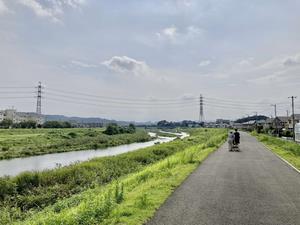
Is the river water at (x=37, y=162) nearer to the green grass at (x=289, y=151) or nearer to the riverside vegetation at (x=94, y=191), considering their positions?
the riverside vegetation at (x=94, y=191)

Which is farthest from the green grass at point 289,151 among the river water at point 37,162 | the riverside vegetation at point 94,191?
the river water at point 37,162

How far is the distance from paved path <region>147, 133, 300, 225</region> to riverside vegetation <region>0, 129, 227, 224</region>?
0.53 metres

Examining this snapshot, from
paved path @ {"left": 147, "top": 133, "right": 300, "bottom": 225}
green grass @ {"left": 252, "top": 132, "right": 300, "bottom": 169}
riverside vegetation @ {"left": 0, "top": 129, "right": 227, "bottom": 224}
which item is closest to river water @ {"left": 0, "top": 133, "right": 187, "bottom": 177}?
riverside vegetation @ {"left": 0, "top": 129, "right": 227, "bottom": 224}

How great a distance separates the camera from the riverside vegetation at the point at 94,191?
7.59 m

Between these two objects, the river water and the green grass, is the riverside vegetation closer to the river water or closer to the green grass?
the green grass

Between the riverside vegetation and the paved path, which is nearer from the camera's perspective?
the paved path

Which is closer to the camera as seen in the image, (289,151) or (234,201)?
(234,201)

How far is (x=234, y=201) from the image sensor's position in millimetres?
9000

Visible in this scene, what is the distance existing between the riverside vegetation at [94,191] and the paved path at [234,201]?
0.53 metres

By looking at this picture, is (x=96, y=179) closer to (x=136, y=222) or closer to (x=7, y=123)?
(x=136, y=222)

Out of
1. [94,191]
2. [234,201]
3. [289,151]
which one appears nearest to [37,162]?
[94,191]

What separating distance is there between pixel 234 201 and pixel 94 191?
25.7 feet

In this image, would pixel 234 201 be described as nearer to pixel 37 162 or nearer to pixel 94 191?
pixel 94 191

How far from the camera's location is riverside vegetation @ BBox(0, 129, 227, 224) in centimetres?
759
